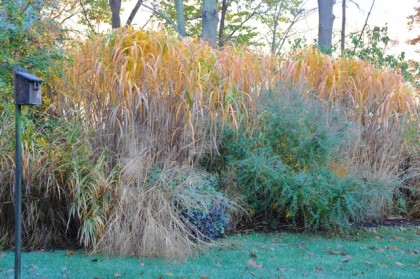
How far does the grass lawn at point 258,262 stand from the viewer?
5.32m

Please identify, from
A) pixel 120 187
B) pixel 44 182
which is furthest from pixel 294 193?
pixel 44 182

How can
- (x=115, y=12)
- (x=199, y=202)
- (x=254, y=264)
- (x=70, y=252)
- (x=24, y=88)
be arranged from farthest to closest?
(x=115, y=12), (x=199, y=202), (x=70, y=252), (x=254, y=264), (x=24, y=88)

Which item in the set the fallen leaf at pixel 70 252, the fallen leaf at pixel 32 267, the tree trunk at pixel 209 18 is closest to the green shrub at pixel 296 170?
the fallen leaf at pixel 70 252

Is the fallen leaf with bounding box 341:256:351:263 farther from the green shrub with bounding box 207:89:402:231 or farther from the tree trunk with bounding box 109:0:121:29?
the tree trunk with bounding box 109:0:121:29

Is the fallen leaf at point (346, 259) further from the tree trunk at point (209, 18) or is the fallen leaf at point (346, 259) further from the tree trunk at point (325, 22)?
the tree trunk at point (325, 22)

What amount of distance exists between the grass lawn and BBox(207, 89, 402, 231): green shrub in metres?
0.48

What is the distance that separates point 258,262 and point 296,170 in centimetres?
217

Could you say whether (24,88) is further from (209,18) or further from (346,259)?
(209,18)

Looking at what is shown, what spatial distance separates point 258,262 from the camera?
5.86 m

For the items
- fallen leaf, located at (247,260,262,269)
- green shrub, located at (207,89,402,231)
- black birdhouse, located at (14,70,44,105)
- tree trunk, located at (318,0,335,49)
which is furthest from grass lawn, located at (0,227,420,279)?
tree trunk, located at (318,0,335,49)

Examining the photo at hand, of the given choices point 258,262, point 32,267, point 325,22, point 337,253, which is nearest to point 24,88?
point 32,267

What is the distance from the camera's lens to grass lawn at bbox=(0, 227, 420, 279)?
5320 millimetres

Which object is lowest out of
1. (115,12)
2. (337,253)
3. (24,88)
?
(337,253)

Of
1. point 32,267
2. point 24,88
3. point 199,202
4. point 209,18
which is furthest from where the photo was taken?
point 209,18
